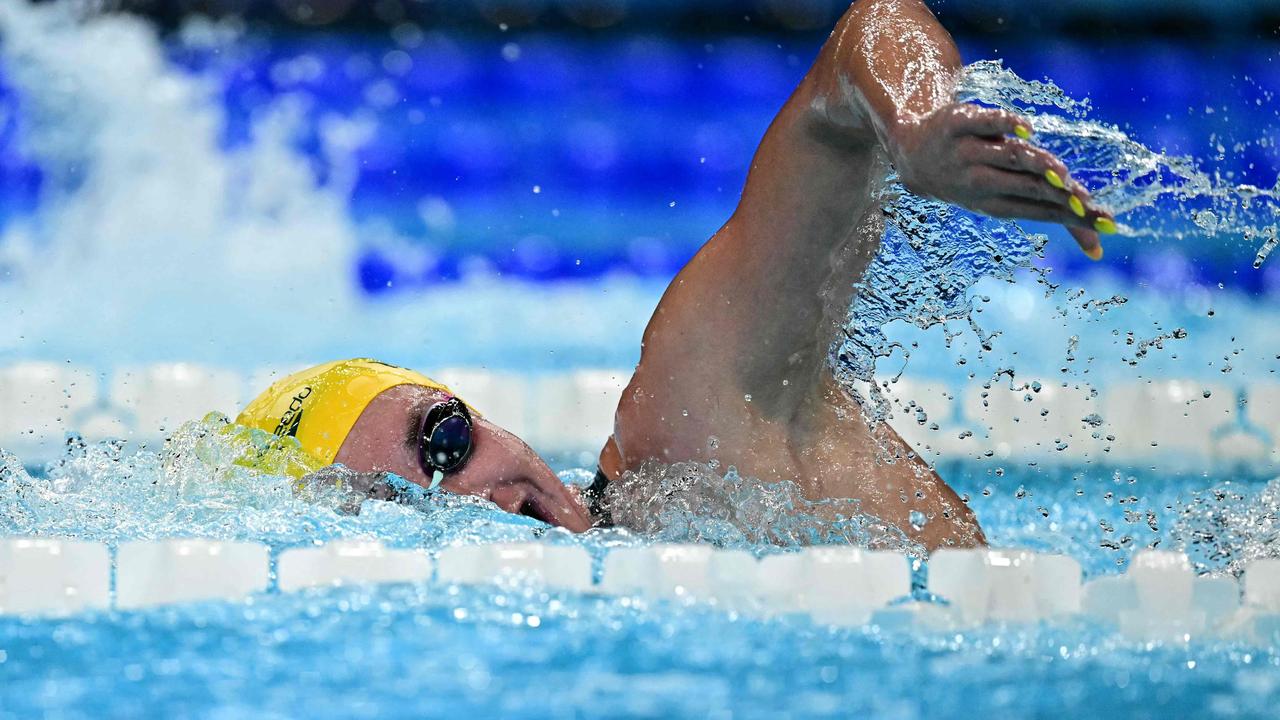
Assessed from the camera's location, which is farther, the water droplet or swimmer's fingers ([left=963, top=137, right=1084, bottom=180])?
the water droplet

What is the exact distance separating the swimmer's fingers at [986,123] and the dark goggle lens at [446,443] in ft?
3.10

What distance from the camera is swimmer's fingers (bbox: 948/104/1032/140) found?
1.05 meters

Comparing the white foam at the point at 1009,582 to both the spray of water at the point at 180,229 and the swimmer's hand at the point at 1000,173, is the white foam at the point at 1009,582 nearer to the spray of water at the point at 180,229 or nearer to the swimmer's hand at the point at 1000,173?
the swimmer's hand at the point at 1000,173

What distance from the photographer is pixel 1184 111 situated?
5.23 metres

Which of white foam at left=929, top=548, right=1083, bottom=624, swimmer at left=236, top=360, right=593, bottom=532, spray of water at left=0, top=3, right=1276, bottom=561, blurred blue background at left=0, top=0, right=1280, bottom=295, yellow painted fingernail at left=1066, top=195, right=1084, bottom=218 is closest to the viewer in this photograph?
yellow painted fingernail at left=1066, top=195, right=1084, bottom=218

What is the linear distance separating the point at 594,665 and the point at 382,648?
7.6 inches

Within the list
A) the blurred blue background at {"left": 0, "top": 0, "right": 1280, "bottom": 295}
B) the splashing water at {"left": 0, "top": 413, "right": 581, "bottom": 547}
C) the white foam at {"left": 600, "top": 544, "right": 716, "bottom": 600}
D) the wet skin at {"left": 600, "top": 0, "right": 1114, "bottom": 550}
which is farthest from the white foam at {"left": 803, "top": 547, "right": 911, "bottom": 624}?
the blurred blue background at {"left": 0, "top": 0, "right": 1280, "bottom": 295}

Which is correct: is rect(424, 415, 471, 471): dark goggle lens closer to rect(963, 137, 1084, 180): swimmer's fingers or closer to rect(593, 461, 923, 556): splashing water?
rect(593, 461, 923, 556): splashing water

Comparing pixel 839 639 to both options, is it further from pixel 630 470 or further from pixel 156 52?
pixel 156 52

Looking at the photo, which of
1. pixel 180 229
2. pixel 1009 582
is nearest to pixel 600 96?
pixel 180 229

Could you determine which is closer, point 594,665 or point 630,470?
point 594,665

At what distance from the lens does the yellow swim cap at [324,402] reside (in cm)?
190

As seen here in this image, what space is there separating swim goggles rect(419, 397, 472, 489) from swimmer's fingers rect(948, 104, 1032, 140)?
94 cm

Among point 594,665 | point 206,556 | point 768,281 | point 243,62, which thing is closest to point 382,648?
point 594,665
